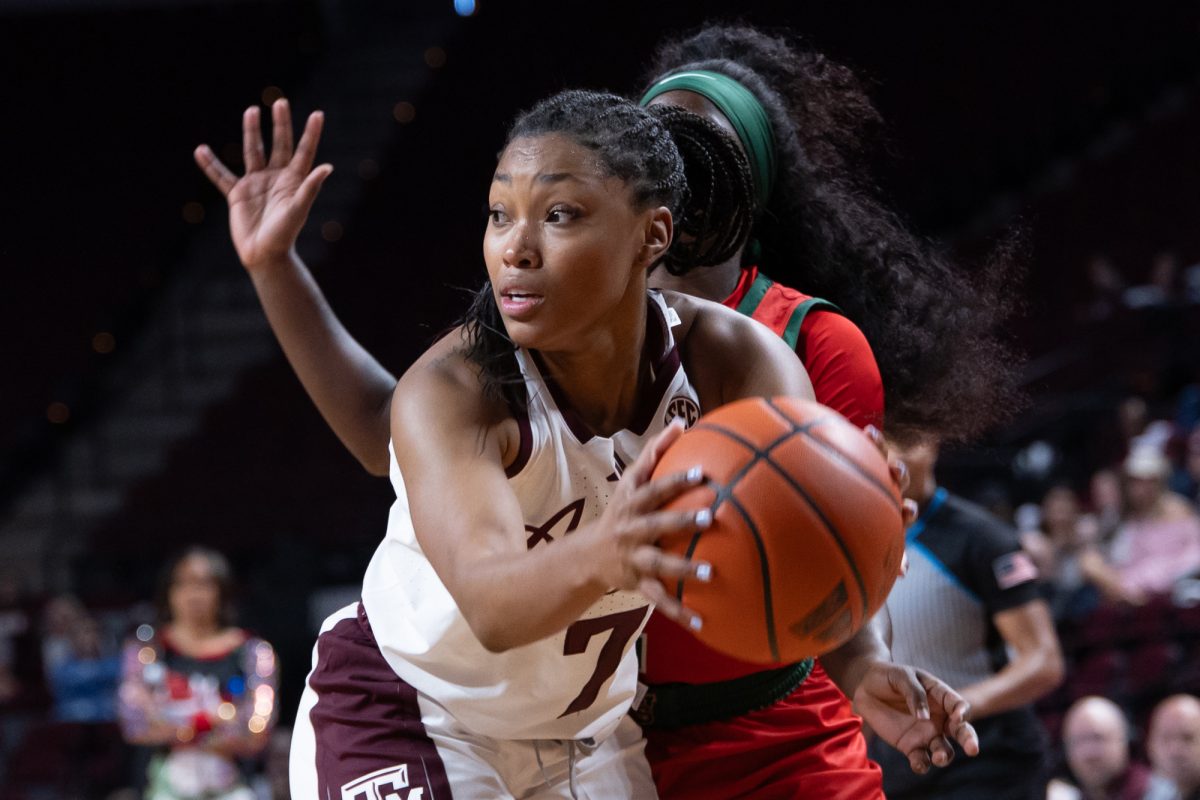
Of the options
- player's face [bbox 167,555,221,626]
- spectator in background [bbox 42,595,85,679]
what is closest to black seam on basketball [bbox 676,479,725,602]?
player's face [bbox 167,555,221,626]

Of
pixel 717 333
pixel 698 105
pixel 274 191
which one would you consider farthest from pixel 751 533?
pixel 274 191

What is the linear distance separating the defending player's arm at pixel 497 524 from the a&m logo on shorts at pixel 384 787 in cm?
49

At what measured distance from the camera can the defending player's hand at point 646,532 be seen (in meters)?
1.81

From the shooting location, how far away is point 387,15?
17.1 m

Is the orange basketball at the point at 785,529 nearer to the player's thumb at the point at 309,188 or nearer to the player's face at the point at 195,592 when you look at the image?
the player's thumb at the point at 309,188

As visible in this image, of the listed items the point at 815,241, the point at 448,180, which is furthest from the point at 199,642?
the point at 448,180

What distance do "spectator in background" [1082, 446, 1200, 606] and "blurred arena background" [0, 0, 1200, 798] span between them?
2615mm

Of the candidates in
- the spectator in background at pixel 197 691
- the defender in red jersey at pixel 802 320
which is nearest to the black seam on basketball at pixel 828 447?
the defender in red jersey at pixel 802 320

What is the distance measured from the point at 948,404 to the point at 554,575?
1615 mm

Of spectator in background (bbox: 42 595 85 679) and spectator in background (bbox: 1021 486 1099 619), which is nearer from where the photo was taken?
spectator in background (bbox: 1021 486 1099 619)

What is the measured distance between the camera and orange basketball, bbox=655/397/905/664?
6.28 feet

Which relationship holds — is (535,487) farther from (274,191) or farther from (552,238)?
(274,191)

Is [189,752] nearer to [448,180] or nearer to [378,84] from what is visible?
[448,180]

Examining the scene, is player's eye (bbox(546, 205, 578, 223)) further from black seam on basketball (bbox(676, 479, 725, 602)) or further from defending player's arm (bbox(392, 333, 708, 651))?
black seam on basketball (bbox(676, 479, 725, 602))
